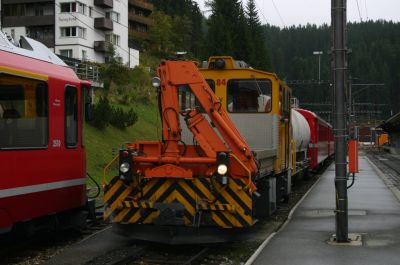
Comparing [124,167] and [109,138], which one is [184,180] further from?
[109,138]

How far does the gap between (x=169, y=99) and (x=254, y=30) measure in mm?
79620

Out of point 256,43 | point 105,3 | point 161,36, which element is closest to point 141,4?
point 161,36

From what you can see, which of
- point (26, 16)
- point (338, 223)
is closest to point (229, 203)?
point (338, 223)

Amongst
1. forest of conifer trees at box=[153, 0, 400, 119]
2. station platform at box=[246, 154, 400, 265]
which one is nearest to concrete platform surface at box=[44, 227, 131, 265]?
station platform at box=[246, 154, 400, 265]

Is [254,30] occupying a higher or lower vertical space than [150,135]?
higher

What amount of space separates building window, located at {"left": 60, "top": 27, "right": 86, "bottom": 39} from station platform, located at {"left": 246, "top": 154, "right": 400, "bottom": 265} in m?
48.4

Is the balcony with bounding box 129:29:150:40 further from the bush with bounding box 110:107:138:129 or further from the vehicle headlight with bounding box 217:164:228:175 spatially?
the vehicle headlight with bounding box 217:164:228:175

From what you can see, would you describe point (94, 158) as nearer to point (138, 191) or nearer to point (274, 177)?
point (274, 177)

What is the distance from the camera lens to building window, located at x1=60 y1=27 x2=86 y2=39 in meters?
60.8

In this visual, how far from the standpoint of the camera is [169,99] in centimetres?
960

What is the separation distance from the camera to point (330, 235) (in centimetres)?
1057

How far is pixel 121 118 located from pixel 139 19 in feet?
196

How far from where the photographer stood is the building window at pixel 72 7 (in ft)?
201

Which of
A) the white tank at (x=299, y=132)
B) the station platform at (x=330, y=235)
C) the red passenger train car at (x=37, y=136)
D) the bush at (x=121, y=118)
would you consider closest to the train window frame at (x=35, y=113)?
the red passenger train car at (x=37, y=136)
